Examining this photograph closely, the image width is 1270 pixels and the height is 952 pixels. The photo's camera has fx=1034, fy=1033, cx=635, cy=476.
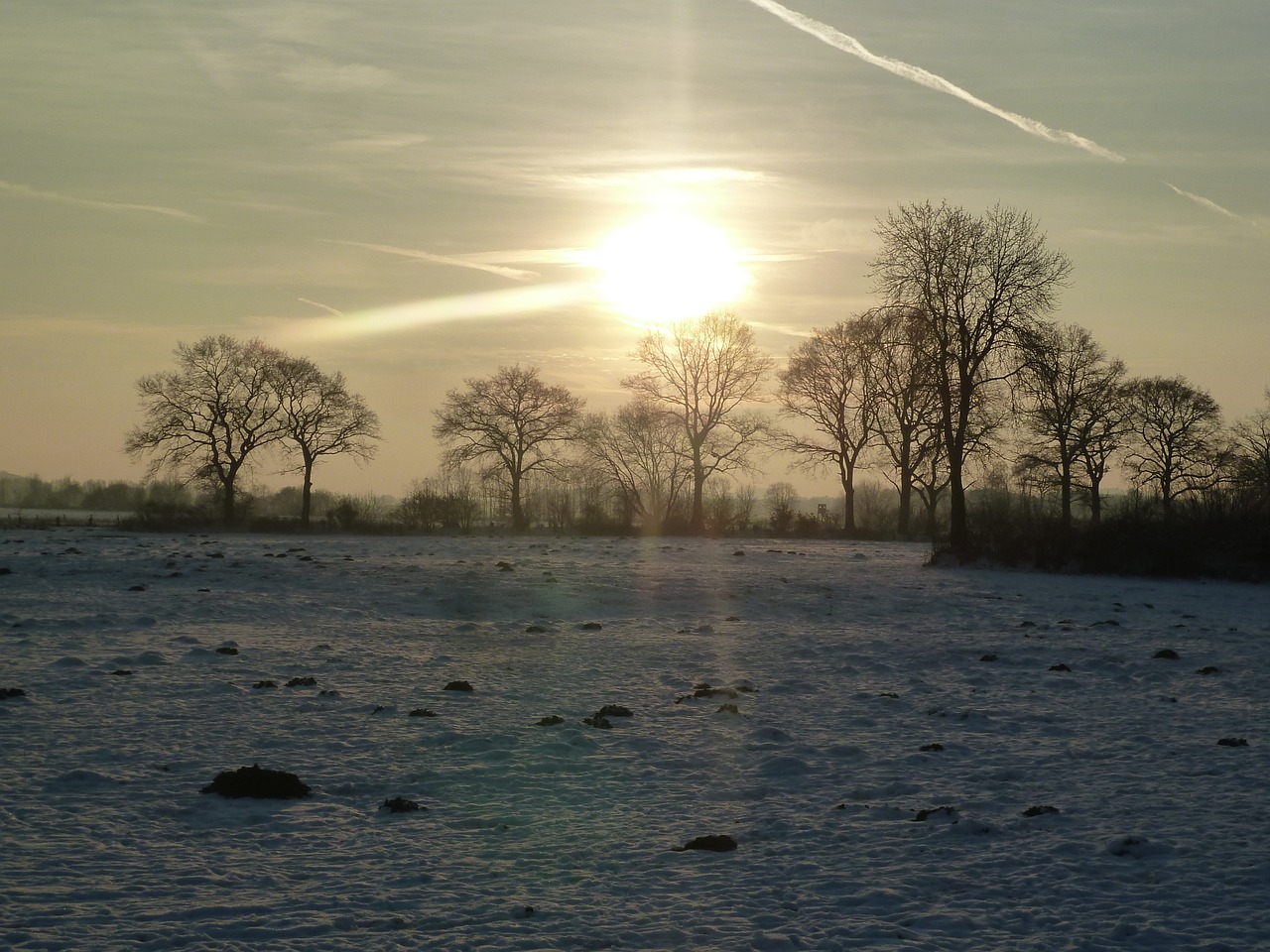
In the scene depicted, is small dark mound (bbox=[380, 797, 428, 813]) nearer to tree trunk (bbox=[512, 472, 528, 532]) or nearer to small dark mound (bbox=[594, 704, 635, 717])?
small dark mound (bbox=[594, 704, 635, 717])

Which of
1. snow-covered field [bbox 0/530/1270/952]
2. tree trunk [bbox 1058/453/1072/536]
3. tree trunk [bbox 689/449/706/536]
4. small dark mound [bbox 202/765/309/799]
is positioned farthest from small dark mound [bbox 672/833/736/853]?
tree trunk [bbox 1058/453/1072/536]

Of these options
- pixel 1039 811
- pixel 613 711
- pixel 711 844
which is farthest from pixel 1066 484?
pixel 711 844

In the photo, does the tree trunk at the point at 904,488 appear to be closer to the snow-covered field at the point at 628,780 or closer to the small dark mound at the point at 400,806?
the snow-covered field at the point at 628,780

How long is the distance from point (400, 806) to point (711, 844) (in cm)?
289

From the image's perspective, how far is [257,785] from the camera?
975 cm

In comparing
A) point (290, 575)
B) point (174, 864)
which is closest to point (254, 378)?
point (290, 575)

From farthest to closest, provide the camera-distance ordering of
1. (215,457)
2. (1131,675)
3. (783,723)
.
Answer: (215,457) < (1131,675) < (783,723)

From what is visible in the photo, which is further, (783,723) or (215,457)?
(215,457)

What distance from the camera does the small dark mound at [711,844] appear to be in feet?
27.6

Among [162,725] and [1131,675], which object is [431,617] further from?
[1131,675]

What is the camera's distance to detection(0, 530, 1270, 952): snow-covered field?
700cm

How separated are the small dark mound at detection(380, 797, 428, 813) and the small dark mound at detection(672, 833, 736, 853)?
2482mm

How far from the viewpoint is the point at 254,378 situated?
2810 inches

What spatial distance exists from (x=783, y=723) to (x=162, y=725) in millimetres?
7402
